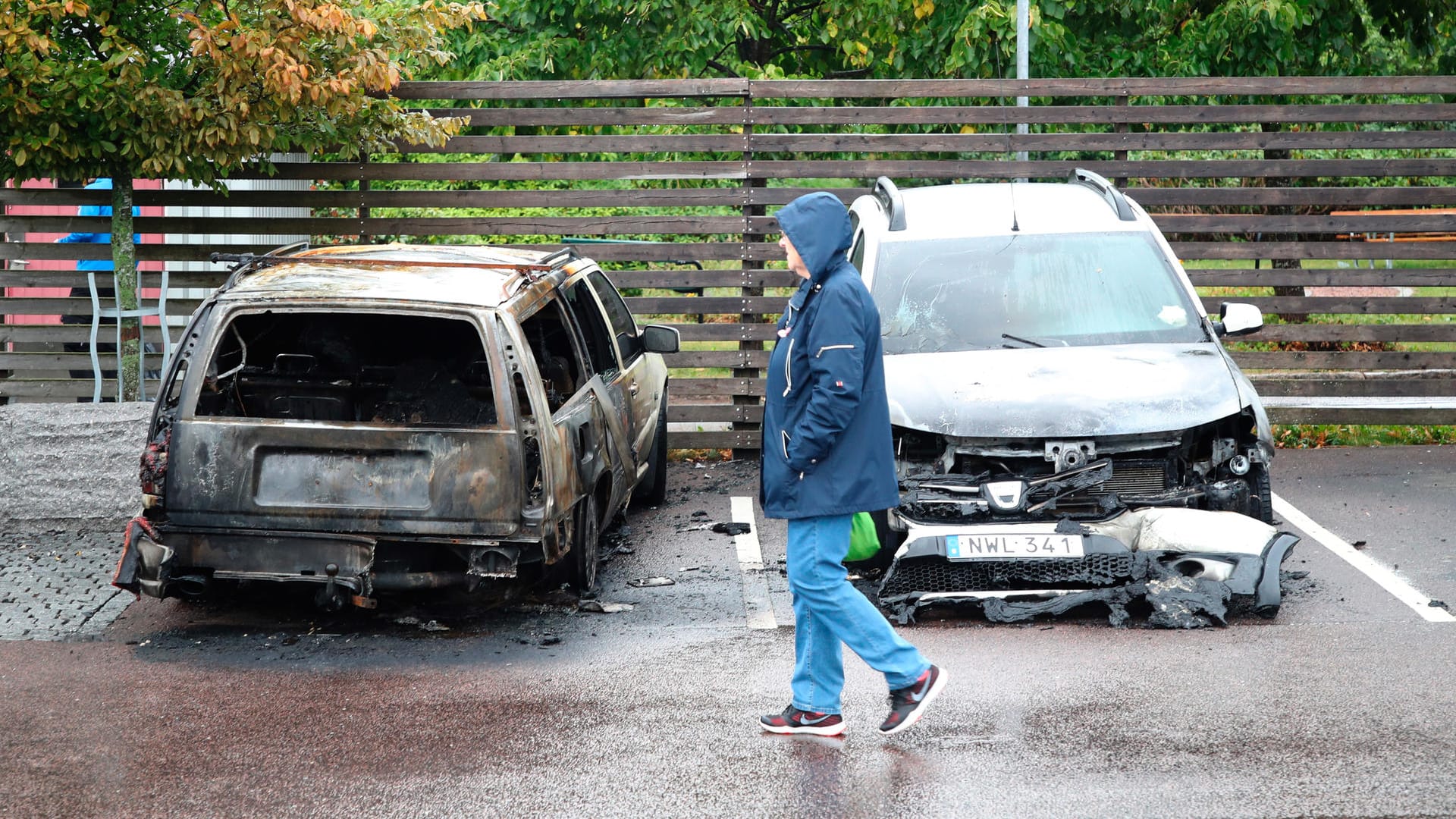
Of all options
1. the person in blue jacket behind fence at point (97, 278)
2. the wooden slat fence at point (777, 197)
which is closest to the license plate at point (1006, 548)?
the wooden slat fence at point (777, 197)

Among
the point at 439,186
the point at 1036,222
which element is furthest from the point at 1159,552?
the point at 439,186

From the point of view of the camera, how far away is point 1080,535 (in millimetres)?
6336

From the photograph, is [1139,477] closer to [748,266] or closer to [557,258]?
[557,258]

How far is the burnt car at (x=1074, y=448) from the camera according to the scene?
6.39 metres

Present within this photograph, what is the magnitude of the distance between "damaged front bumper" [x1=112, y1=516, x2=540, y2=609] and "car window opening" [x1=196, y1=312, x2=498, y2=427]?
0.90 m

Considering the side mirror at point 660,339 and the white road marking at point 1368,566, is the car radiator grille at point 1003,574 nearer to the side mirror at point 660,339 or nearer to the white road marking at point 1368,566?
the white road marking at point 1368,566

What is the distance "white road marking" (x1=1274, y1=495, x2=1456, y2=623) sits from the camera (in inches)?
258

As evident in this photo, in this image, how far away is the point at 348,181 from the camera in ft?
34.2

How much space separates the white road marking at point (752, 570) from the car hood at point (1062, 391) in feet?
3.71

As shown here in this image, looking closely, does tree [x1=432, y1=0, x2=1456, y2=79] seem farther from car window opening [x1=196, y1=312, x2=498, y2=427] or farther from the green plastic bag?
the green plastic bag

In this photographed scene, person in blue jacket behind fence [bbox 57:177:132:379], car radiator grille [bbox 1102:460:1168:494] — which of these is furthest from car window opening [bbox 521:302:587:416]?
person in blue jacket behind fence [bbox 57:177:132:379]

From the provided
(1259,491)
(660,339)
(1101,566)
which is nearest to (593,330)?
(660,339)

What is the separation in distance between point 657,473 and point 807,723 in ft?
13.5

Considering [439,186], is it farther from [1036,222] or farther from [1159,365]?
[1159,365]
